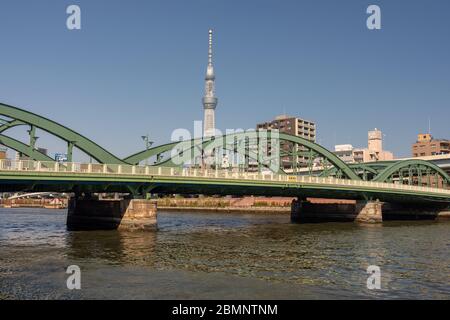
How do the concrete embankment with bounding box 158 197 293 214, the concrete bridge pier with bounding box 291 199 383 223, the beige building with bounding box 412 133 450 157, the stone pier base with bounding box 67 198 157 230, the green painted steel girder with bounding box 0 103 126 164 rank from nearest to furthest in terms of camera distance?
the green painted steel girder with bounding box 0 103 126 164 → the stone pier base with bounding box 67 198 157 230 → the concrete bridge pier with bounding box 291 199 383 223 → the concrete embankment with bounding box 158 197 293 214 → the beige building with bounding box 412 133 450 157

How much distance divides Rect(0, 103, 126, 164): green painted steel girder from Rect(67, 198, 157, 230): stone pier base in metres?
6.50

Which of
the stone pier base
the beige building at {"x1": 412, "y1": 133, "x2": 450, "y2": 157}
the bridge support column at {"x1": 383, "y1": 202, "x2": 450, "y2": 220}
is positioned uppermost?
the beige building at {"x1": 412, "y1": 133, "x2": 450, "y2": 157}

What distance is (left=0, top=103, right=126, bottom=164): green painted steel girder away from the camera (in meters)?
51.0

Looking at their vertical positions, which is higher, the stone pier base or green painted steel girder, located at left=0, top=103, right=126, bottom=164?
green painted steel girder, located at left=0, top=103, right=126, bottom=164

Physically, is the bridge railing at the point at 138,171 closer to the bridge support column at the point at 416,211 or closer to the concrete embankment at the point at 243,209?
the bridge support column at the point at 416,211

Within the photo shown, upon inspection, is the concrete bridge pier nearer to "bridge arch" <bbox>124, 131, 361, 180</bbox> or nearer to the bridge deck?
the bridge deck

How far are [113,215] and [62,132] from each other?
13.5 meters

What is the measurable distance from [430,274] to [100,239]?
1314 inches

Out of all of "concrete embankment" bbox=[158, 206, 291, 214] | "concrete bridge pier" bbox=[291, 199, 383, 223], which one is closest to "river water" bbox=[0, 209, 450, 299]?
"concrete bridge pier" bbox=[291, 199, 383, 223]

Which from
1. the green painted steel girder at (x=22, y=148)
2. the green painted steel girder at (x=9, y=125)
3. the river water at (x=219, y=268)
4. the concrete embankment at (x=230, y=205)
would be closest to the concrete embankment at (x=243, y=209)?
the concrete embankment at (x=230, y=205)

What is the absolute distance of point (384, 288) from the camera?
81.6ft

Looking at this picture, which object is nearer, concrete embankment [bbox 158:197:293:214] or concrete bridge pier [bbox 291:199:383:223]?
concrete bridge pier [bbox 291:199:383:223]
